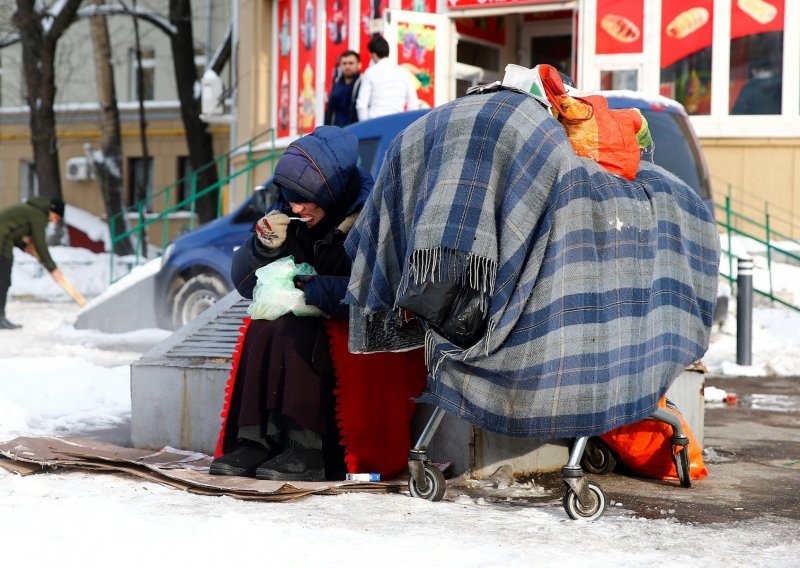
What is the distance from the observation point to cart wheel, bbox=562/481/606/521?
396cm

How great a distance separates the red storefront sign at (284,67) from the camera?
1848cm

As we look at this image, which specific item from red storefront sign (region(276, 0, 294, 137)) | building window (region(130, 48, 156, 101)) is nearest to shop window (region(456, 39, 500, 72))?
red storefront sign (region(276, 0, 294, 137))

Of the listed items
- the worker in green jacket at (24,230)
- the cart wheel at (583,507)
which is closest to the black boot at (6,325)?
the worker in green jacket at (24,230)

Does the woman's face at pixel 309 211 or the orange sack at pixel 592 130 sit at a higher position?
the orange sack at pixel 592 130

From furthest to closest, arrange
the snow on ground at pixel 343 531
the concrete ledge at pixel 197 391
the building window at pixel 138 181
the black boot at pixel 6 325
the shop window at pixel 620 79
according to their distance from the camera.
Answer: the building window at pixel 138 181
the shop window at pixel 620 79
the black boot at pixel 6 325
the concrete ledge at pixel 197 391
the snow on ground at pixel 343 531

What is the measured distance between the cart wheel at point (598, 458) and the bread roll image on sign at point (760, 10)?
1103cm

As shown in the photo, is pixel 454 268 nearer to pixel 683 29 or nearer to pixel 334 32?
pixel 683 29

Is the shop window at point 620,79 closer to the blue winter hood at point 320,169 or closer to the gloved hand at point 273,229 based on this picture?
the blue winter hood at point 320,169

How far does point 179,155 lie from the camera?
95.9 feet

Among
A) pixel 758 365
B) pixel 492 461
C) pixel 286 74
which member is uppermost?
pixel 286 74

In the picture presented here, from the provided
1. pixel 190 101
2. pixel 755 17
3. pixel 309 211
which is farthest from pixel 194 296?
pixel 190 101

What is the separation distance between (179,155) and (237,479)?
2550cm

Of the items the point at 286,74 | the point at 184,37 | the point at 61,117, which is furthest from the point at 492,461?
the point at 61,117

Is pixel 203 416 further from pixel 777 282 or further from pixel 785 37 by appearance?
pixel 785 37
